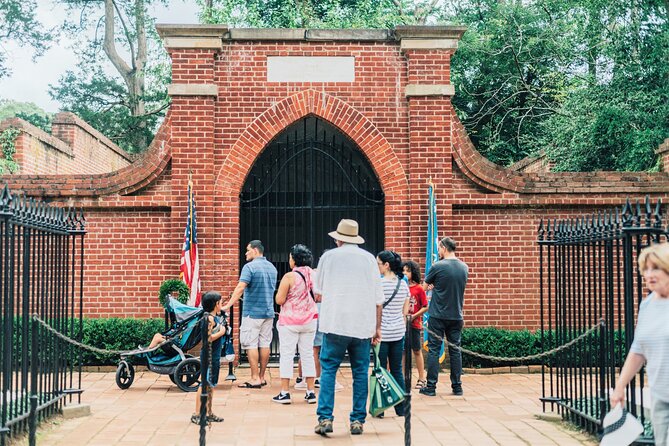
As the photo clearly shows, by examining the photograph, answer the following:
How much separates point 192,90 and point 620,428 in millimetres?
8679

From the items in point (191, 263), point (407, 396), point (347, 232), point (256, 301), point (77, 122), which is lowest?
point (407, 396)

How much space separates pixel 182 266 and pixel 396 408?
4.33 metres

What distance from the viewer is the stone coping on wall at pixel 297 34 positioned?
12172 millimetres

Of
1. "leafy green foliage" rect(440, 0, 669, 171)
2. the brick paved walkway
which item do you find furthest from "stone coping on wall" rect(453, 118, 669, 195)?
the brick paved walkway

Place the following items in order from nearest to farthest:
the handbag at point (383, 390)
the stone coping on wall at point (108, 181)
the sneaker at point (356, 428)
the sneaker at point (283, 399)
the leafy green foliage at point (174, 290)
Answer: the sneaker at point (356, 428) < the handbag at point (383, 390) < the sneaker at point (283, 399) < the leafy green foliage at point (174, 290) < the stone coping on wall at point (108, 181)

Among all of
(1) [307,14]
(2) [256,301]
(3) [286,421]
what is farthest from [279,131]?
(1) [307,14]

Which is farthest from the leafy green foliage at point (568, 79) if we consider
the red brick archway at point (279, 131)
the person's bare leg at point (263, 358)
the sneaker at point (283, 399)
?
the sneaker at point (283, 399)

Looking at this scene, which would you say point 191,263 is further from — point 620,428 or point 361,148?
point 620,428

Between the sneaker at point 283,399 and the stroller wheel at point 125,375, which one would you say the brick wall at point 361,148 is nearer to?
the stroller wheel at point 125,375

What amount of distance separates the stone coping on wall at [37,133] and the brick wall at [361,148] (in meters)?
2.96

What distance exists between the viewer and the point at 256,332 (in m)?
10.1

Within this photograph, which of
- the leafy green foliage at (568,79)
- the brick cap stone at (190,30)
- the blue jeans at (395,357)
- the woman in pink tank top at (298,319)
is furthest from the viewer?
the leafy green foliage at (568,79)

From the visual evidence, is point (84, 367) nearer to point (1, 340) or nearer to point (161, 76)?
point (1, 340)

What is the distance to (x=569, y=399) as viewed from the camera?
8.20 meters
